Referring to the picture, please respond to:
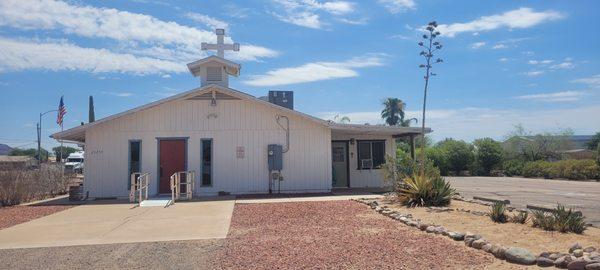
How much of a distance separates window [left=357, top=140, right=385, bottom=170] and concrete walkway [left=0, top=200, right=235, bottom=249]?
7915mm

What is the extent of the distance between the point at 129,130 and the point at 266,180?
17.3 feet

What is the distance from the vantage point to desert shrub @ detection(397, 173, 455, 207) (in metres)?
12.8

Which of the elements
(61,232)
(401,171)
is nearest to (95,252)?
(61,232)

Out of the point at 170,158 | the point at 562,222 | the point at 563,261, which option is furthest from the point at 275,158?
the point at 563,261

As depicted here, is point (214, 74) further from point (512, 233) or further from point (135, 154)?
point (512, 233)

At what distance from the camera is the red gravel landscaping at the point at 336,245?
269 inches

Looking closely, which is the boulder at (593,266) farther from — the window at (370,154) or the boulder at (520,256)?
the window at (370,154)

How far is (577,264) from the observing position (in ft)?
19.9

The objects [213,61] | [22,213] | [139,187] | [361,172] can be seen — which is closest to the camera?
[22,213]

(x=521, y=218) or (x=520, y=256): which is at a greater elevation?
(x=521, y=218)

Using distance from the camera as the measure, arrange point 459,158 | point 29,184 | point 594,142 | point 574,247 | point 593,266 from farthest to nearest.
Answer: point 594,142, point 459,158, point 29,184, point 574,247, point 593,266

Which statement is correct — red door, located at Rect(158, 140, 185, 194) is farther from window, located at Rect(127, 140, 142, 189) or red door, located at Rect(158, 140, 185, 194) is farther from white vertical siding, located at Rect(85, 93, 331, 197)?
window, located at Rect(127, 140, 142, 189)

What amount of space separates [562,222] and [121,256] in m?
7.24

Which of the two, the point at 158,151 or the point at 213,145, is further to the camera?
the point at 213,145
